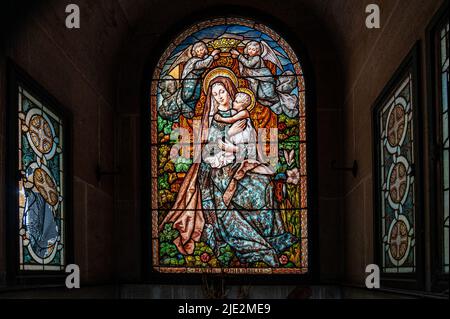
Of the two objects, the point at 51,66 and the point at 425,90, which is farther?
the point at 51,66

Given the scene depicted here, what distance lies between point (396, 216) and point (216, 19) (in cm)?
259

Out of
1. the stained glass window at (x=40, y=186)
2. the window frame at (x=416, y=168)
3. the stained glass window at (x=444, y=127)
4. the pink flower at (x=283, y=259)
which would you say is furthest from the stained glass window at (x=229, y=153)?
the stained glass window at (x=444, y=127)

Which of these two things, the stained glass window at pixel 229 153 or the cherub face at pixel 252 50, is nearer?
the stained glass window at pixel 229 153

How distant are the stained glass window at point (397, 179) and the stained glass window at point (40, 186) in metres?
1.79

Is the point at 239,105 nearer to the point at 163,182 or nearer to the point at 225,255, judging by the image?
the point at 163,182

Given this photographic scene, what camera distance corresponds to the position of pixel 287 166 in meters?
5.96

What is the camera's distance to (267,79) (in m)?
6.09

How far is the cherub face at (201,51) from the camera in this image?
20.2 ft

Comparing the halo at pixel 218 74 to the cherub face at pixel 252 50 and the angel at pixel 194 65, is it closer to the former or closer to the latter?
the angel at pixel 194 65

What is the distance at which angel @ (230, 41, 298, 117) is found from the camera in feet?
19.8

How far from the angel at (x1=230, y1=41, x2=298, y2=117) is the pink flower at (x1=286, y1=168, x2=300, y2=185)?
1.34 feet

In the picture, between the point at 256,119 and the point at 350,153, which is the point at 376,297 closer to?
the point at 350,153

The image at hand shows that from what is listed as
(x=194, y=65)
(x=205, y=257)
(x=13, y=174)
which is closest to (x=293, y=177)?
(x=205, y=257)
